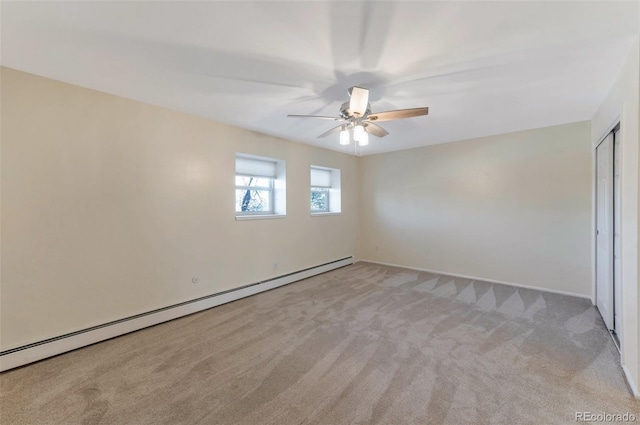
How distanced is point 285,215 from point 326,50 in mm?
2846

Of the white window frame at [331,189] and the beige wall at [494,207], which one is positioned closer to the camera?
the beige wall at [494,207]

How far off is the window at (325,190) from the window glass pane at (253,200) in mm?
1101

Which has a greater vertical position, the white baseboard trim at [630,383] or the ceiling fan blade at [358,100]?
the ceiling fan blade at [358,100]

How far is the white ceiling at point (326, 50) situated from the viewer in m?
1.49

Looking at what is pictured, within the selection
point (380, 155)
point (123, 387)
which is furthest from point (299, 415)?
point (380, 155)

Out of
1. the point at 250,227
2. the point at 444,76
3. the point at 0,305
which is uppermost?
the point at 444,76

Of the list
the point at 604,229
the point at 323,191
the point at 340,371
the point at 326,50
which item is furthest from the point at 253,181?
the point at 604,229

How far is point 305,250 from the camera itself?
470 centimetres

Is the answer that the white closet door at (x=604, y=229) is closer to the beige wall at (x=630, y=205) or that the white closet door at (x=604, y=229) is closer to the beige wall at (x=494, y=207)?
the beige wall at (x=494, y=207)

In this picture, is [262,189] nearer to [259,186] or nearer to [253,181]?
[259,186]

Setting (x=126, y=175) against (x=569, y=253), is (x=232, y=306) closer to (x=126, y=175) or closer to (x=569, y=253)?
(x=126, y=175)

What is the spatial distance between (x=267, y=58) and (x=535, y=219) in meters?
4.31

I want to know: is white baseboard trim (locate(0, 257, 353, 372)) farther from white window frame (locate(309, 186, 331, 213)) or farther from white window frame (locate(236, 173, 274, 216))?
white window frame (locate(309, 186, 331, 213))

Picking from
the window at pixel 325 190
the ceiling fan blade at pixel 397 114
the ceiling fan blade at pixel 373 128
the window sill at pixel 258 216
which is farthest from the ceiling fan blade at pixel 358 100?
the window at pixel 325 190
